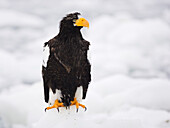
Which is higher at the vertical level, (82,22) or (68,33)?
(82,22)

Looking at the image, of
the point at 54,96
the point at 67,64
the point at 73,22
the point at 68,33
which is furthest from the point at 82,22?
the point at 54,96

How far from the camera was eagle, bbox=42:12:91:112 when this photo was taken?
5.18 m

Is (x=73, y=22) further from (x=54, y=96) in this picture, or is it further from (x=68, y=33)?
(x=54, y=96)

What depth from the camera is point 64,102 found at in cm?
553

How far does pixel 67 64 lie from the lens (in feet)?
16.9

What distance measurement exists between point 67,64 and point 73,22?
87 cm

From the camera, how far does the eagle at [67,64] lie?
5176mm

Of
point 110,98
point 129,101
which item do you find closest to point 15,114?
point 110,98

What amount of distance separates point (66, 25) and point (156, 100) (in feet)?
27.6

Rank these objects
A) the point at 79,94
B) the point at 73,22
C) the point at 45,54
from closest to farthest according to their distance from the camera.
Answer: the point at 73,22
the point at 45,54
the point at 79,94

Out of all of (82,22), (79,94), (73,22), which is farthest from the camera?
(79,94)

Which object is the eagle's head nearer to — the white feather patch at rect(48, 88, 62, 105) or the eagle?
the eagle

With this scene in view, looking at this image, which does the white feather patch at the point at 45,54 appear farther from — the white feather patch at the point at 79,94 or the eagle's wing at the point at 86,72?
the white feather patch at the point at 79,94

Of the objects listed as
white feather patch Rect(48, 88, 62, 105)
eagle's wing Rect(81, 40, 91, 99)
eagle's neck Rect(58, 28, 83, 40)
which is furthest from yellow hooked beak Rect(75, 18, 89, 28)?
white feather patch Rect(48, 88, 62, 105)
